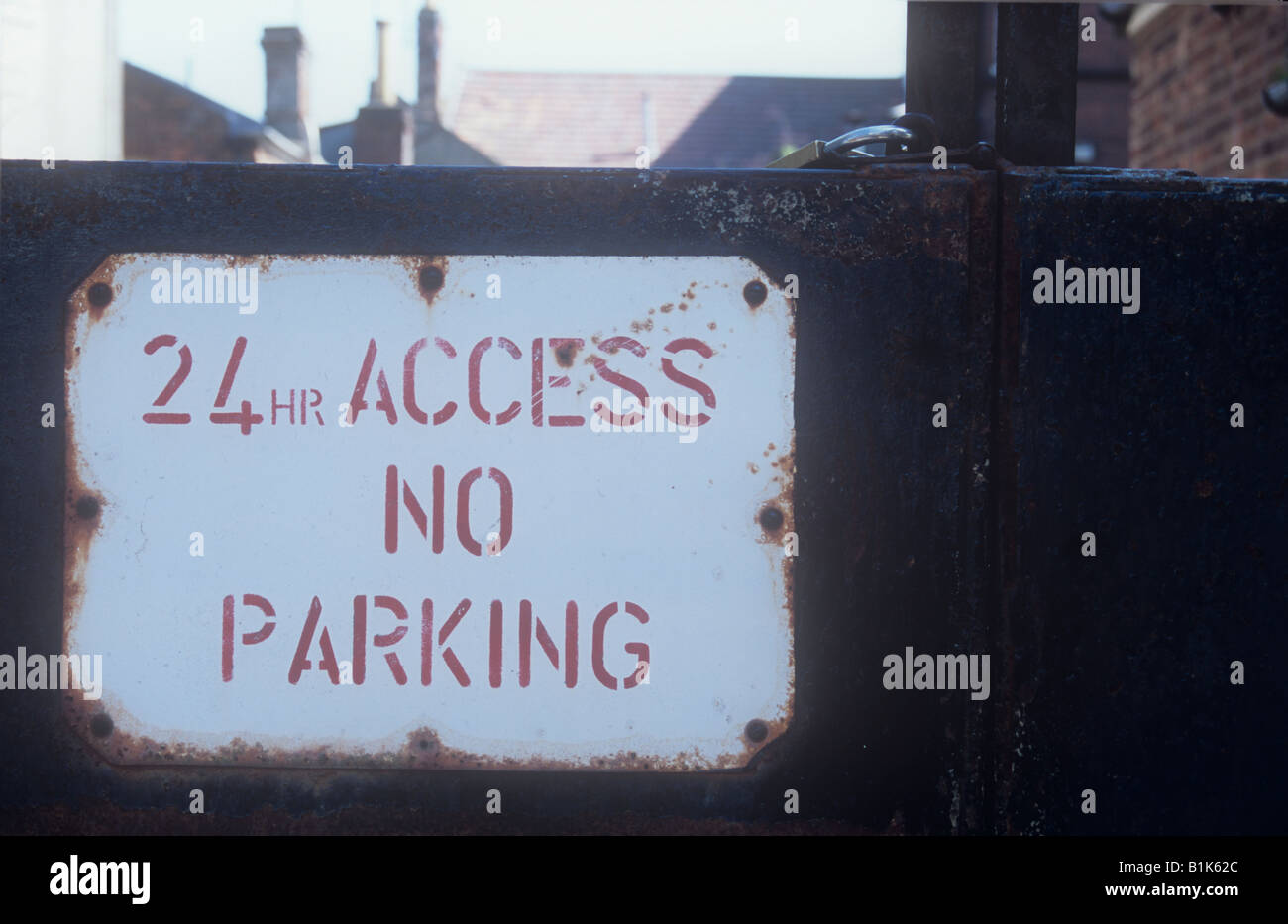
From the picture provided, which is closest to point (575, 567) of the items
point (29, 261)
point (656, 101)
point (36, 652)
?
point (36, 652)

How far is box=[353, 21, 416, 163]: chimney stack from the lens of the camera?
19.6 metres

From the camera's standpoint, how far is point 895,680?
1346 millimetres

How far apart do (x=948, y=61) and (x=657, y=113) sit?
82.5ft

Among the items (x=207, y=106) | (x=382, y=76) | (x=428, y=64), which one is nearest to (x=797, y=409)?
(x=207, y=106)

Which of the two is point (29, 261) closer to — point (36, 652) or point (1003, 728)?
point (36, 652)

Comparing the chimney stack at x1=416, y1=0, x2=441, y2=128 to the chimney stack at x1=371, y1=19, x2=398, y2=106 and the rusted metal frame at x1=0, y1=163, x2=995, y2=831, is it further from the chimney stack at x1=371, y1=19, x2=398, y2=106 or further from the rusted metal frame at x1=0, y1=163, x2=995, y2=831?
the rusted metal frame at x1=0, y1=163, x2=995, y2=831

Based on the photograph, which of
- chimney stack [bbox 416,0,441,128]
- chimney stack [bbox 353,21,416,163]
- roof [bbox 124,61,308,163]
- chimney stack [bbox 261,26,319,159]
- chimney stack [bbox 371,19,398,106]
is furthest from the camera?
chimney stack [bbox 416,0,441,128]

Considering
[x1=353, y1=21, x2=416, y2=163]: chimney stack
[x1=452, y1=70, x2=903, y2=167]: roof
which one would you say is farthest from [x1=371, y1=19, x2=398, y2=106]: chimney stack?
[x1=452, y1=70, x2=903, y2=167]: roof

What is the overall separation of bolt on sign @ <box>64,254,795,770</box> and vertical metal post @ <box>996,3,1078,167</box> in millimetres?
434

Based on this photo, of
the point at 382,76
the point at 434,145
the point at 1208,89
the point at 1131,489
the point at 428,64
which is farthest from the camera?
the point at 428,64

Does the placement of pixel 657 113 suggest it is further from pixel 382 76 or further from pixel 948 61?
pixel 948 61

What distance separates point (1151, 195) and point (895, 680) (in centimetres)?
72

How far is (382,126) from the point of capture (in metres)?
20.0
